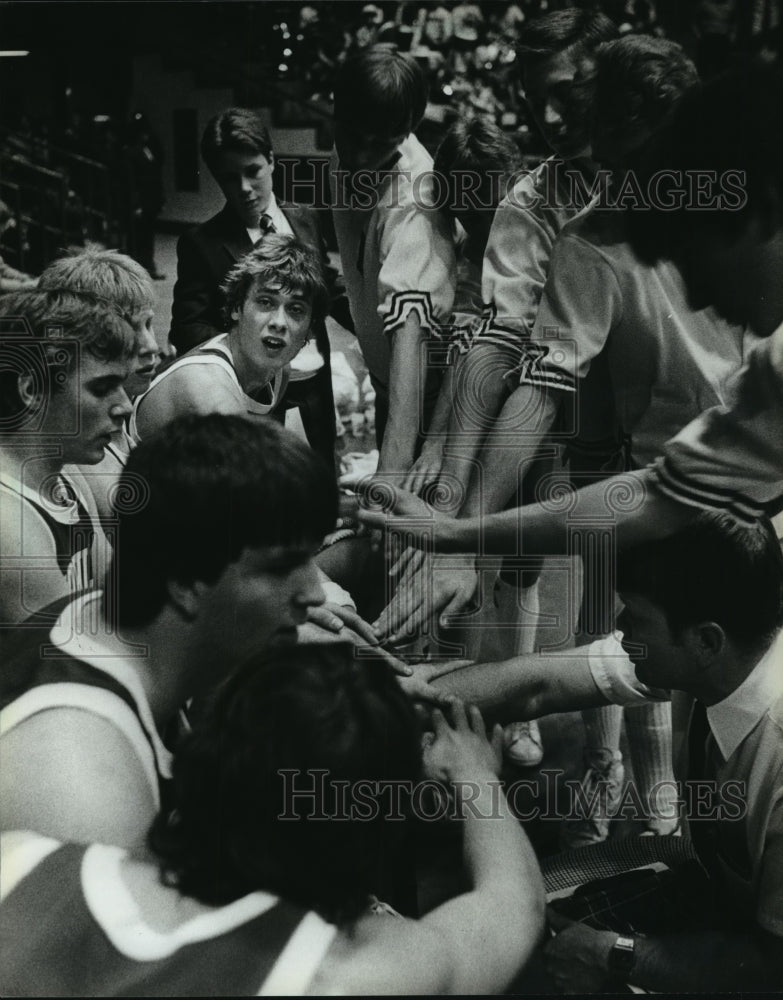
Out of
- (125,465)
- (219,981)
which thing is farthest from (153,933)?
(125,465)

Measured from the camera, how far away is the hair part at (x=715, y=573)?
10.3ft

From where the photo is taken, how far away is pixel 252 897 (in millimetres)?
2881

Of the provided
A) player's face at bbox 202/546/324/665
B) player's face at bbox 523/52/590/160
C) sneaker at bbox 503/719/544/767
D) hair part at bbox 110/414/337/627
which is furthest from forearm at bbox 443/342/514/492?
sneaker at bbox 503/719/544/767

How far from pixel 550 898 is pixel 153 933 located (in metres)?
1.06

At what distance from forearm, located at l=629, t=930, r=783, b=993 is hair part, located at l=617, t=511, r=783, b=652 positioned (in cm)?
82

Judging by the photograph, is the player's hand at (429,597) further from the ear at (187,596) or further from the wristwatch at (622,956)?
the wristwatch at (622,956)

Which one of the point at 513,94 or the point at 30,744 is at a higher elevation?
the point at 513,94

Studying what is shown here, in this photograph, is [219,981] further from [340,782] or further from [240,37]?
[240,37]

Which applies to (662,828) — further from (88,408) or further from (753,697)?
(88,408)

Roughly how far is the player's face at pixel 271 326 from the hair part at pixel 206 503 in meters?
0.20

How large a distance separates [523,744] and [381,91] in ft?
5.96

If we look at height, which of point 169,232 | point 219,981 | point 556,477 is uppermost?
point 169,232

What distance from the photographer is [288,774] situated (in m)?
3.05

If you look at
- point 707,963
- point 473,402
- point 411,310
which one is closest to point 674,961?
point 707,963
